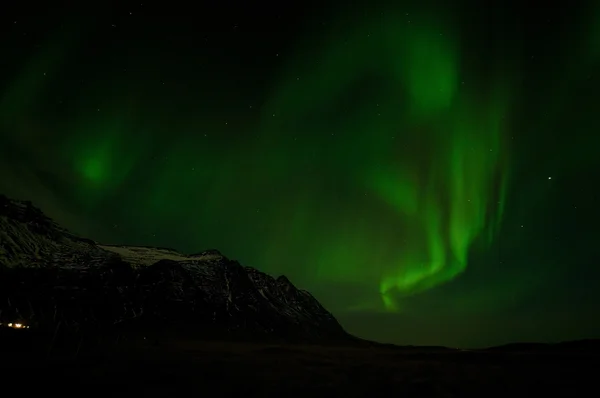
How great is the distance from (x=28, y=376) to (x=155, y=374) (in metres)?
9.02

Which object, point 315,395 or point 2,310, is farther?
point 2,310

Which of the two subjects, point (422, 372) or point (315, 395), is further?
point (422, 372)

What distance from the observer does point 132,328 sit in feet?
645

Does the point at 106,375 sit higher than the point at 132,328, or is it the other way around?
the point at 132,328

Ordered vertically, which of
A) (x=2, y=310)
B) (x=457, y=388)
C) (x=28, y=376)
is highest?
(x=2, y=310)

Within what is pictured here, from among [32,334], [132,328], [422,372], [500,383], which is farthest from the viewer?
[132,328]

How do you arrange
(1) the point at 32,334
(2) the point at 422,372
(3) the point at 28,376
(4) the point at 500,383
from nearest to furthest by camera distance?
(3) the point at 28,376 → (4) the point at 500,383 → (2) the point at 422,372 → (1) the point at 32,334

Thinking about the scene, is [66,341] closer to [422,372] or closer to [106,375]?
[106,375]

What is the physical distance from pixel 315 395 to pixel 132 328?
196346 millimetres

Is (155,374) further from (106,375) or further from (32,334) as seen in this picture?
(32,334)

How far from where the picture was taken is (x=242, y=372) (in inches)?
1431

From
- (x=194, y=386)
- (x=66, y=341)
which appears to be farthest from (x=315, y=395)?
(x=66, y=341)

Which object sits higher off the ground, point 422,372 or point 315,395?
point 422,372

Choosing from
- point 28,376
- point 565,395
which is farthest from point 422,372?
point 28,376
